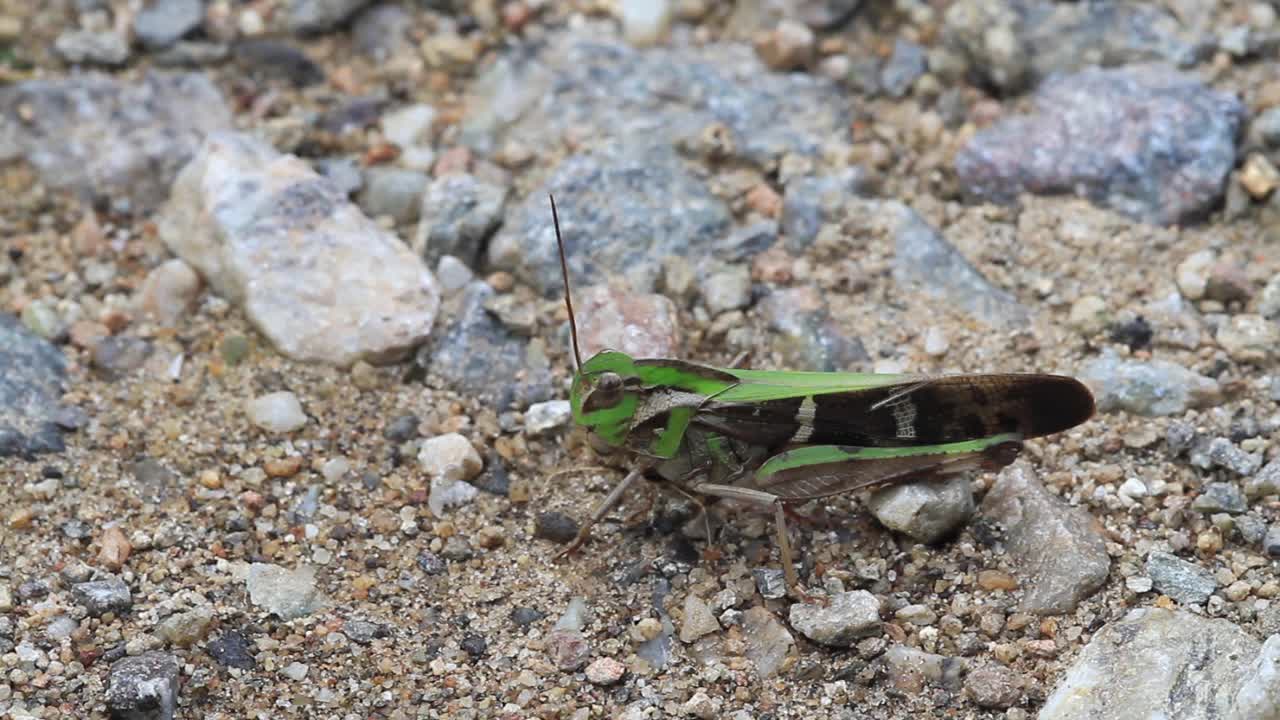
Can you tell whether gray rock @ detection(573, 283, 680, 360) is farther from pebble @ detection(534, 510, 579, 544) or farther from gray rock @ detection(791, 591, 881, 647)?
gray rock @ detection(791, 591, 881, 647)

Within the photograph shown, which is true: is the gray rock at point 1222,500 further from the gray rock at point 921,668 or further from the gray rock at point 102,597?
the gray rock at point 102,597

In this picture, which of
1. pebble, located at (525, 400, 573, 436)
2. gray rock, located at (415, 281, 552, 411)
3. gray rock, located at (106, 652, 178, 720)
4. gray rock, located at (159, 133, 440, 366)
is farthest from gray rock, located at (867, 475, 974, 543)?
gray rock, located at (106, 652, 178, 720)

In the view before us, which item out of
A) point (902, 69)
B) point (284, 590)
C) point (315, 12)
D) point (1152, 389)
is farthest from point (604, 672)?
point (315, 12)

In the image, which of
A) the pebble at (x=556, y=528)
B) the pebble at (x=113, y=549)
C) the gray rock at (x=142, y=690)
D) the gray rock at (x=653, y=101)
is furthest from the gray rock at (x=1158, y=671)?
the pebble at (x=113, y=549)

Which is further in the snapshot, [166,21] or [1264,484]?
[166,21]

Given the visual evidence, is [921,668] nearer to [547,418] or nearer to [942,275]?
[547,418]

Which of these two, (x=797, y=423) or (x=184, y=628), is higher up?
(x=797, y=423)

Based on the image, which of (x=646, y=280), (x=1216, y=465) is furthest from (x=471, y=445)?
(x=1216, y=465)
